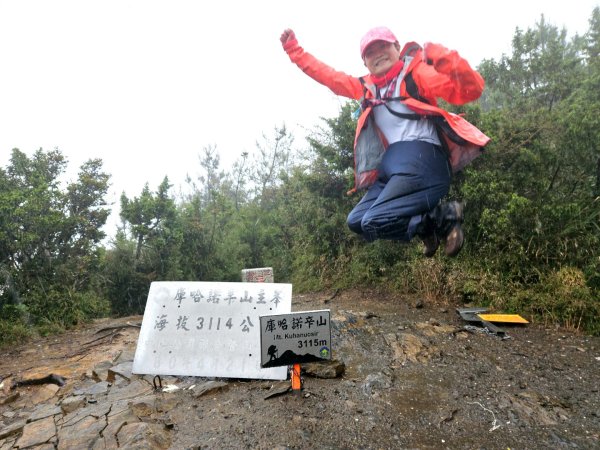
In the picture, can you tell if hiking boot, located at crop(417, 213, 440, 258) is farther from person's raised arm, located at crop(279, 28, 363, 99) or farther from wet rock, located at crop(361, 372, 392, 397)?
wet rock, located at crop(361, 372, 392, 397)

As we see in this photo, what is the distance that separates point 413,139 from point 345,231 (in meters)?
5.96

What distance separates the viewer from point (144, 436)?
3016 mm

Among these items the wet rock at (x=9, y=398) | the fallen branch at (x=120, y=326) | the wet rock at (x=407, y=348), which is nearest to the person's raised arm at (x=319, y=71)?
the wet rock at (x=407, y=348)

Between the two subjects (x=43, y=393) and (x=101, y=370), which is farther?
(x=101, y=370)

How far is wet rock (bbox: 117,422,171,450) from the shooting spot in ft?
9.60

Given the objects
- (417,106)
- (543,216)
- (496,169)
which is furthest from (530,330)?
(417,106)

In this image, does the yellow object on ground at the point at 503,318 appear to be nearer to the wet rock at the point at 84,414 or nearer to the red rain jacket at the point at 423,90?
the red rain jacket at the point at 423,90

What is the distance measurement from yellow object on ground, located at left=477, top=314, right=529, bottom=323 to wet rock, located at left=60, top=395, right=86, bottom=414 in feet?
17.1

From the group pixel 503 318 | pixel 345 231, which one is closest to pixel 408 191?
pixel 503 318

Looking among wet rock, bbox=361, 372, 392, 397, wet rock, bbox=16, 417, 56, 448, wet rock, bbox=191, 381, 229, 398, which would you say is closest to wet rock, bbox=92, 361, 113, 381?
wet rock, bbox=16, 417, 56, 448

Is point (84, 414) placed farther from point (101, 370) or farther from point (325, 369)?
point (325, 369)

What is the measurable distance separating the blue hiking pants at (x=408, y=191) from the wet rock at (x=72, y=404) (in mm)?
3289

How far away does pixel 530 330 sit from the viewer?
5652 mm

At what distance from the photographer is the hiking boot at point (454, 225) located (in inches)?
117
